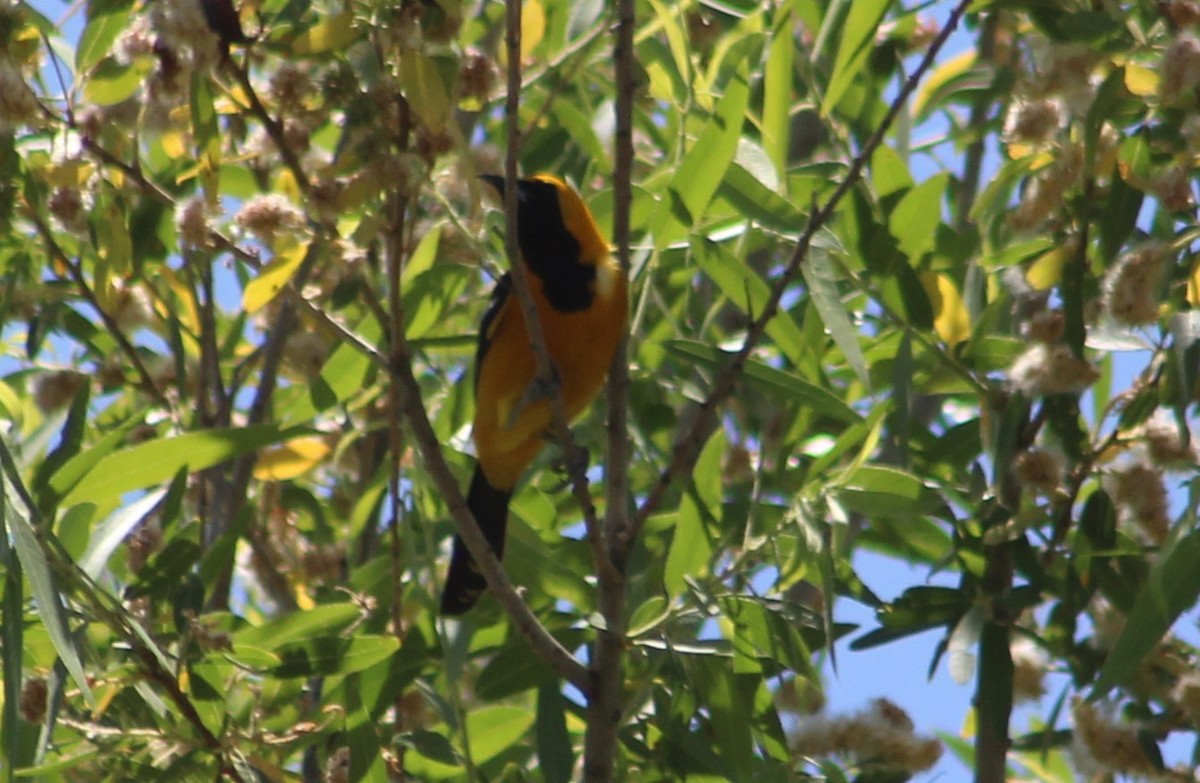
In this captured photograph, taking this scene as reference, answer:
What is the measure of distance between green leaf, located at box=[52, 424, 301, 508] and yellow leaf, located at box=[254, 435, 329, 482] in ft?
2.64

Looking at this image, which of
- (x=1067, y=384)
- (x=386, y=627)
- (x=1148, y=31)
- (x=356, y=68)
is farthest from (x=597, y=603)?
(x=1148, y=31)

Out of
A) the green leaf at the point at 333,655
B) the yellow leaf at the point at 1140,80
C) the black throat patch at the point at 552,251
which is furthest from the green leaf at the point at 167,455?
the yellow leaf at the point at 1140,80

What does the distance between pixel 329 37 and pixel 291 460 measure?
4.91 feet

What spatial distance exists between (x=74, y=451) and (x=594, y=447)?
1.25m

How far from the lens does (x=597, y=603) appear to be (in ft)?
8.96

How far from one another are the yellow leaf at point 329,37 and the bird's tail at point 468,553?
42.2 inches

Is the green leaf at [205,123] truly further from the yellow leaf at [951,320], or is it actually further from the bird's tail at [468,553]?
the yellow leaf at [951,320]

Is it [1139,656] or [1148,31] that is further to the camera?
[1148,31]

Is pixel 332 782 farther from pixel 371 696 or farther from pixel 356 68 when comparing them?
pixel 356 68

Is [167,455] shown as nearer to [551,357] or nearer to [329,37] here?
[329,37]

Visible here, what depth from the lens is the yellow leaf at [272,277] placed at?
208cm

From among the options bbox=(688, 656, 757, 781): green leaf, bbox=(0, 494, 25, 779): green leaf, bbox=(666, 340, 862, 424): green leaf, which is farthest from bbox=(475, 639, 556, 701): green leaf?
bbox=(0, 494, 25, 779): green leaf

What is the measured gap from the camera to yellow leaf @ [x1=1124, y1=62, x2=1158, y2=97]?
2627 millimetres

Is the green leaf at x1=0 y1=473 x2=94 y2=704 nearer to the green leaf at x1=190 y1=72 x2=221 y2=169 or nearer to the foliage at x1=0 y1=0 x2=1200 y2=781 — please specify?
the foliage at x1=0 y1=0 x2=1200 y2=781
